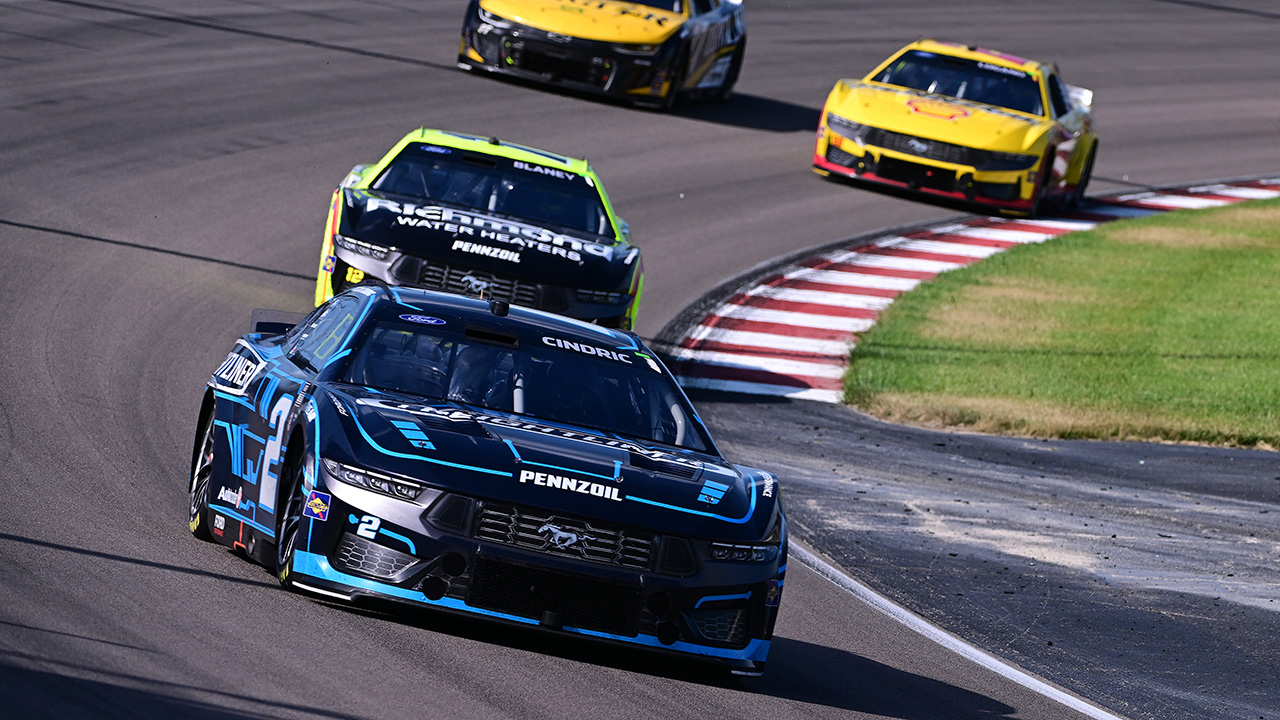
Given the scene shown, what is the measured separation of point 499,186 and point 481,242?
1.27 m

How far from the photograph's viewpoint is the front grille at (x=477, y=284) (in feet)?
38.1

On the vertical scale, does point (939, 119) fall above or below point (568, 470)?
below

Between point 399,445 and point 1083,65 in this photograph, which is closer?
point 399,445

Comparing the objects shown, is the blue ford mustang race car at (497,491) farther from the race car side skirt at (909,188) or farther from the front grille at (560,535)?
the race car side skirt at (909,188)

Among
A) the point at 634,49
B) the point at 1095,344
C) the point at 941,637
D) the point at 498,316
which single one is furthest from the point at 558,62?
the point at 498,316

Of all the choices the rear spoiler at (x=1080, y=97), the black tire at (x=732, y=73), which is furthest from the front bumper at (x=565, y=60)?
the rear spoiler at (x=1080, y=97)

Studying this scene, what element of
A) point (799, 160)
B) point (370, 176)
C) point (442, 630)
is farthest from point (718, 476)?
point (799, 160)

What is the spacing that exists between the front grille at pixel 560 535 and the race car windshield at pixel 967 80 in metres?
15.4

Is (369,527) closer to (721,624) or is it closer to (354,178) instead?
(721,624)

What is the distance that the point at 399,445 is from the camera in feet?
21.2

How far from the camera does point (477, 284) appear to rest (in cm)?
1168

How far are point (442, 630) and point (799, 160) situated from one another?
52.3ft

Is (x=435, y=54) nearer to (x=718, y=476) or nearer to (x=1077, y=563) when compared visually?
(x=1077, y=563)

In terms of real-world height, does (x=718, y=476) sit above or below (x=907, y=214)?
above
